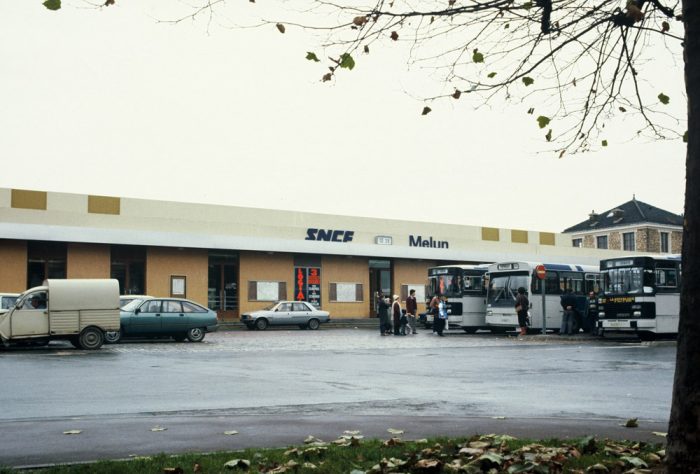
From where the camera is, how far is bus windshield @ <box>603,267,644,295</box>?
29.1 meters

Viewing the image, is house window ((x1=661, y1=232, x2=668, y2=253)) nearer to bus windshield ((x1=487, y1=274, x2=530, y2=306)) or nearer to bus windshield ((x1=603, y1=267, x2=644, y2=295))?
bus windshield ((x1=487, y1=274, x2=530, y2=306))

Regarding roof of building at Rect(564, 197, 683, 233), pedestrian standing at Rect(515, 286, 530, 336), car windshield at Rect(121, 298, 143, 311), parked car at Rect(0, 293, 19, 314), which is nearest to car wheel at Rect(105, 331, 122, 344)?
car windshield at Rect(121, 298, 143, 311)

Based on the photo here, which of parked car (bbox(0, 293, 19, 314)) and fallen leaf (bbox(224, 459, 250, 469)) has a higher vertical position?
parked car (bbox(0, 293, 19, 314))

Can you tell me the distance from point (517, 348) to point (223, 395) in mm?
14001

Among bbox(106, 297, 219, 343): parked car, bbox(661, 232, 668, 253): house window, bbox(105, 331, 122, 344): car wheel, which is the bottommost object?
bbox(105, 331, 122, 344): car wheel

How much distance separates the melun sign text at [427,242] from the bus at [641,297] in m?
23.9

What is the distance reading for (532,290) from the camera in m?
33.6

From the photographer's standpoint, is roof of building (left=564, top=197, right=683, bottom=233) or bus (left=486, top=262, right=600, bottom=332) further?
roof of building (left=564, top=197, right=683, bottom=233)

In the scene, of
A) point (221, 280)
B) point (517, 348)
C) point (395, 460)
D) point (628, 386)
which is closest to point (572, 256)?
point (221, 280)

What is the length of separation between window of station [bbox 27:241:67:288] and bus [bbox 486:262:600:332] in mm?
20020

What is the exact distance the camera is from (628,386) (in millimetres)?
14148

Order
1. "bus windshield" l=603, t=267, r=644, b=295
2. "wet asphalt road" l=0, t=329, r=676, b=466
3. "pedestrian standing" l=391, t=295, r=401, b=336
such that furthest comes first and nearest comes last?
"pedestrian standing" l=391, t=295, r=401, b=336 < "bus windshield" l=603, t=267, r=644, b=295 < "wet asphalt road" l=0, t=329, r=676, b=466

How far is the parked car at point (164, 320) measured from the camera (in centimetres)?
2698

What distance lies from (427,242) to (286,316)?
1670 centimetres
